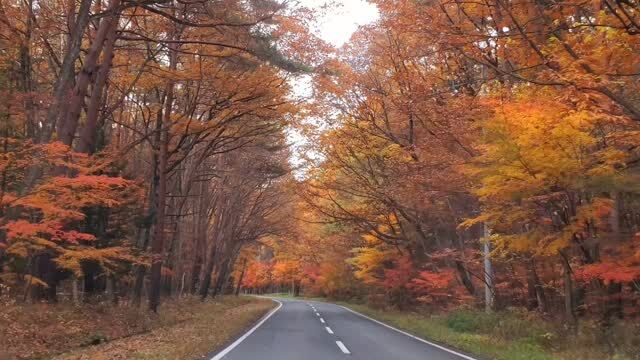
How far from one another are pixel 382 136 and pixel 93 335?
42.7 feet

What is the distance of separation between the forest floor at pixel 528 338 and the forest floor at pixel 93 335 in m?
6.19

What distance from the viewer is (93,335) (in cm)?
1374

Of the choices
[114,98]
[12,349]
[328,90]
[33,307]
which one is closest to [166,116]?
[114,98]

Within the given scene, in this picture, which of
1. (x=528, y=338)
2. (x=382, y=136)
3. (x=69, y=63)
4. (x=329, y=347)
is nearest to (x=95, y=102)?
(x=69, y=63)

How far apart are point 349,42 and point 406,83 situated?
3.31m

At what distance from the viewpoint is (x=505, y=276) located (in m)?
19.4

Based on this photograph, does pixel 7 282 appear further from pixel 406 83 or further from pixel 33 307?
pixel 406 83

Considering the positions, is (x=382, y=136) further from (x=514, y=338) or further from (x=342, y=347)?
(x=342, y=347)

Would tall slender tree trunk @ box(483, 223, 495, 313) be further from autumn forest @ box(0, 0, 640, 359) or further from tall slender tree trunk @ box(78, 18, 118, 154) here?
tall slender tree trunk @ box(78, 18, 118, 154)

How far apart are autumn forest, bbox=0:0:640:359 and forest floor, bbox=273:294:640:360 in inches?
5.1

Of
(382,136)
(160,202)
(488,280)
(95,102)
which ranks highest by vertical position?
(382,136)

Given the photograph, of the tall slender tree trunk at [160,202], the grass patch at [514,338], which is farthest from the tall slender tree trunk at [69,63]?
the grass patch at [514,338]

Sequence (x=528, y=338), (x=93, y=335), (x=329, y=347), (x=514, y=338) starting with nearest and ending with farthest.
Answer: (x=329, y=347) → (x=93, y=335) → (x=528, y=338) → (x=514, y=338)

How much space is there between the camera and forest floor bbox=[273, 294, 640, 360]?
37.4 feet
